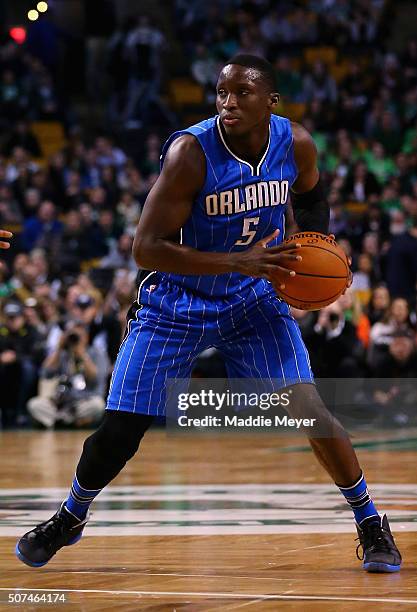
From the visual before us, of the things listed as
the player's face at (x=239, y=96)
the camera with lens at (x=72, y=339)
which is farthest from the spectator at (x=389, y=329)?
the player's face at (x=239, y=96)

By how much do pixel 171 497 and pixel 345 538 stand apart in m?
1.88

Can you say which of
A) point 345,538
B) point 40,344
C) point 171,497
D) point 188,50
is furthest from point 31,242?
point 345,538

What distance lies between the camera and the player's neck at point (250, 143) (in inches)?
199

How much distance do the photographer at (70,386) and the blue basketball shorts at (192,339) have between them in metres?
8.28

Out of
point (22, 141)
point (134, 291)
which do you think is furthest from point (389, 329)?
point (22, 141)

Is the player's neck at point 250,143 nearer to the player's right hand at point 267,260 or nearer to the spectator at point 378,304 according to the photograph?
the player's right hand at point 267,260

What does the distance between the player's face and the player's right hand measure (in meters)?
0.49

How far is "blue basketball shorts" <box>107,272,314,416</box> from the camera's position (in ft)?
16.3

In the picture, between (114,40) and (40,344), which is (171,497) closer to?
(40,344)

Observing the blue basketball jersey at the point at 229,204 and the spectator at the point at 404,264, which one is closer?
the blue basketball jersey at the point at 229,204

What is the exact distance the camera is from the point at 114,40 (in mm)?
20906

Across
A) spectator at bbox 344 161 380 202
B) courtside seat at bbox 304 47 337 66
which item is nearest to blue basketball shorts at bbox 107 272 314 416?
spectator at bbox 344 161 380 202

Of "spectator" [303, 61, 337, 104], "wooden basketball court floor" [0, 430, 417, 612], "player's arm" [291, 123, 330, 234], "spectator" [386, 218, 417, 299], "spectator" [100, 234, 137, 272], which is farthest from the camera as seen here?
"spectator" [303, 61, 337, 104]

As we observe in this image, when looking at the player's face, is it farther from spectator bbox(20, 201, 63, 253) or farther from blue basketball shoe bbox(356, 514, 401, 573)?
spectator bbox(20, 201, 63, 253)
